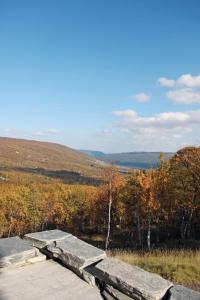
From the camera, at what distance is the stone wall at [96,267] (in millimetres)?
6555

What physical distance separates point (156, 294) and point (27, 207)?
70.7 meters

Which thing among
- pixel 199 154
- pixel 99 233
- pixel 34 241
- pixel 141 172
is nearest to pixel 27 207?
pixel 99 233

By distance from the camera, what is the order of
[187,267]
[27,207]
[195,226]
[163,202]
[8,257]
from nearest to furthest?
[8,257]
[187,267]
[163,202]
[195,226]
[27,207]

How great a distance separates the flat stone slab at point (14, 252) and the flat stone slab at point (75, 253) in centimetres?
58

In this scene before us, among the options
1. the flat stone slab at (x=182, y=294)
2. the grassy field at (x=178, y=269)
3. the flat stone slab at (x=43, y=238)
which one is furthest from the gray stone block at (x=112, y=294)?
the flat stone slab at (x=43, y=238)

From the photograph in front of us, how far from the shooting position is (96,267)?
24.8 feet

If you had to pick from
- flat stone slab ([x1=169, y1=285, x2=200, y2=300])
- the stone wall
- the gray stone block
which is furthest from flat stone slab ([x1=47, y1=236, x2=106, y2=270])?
flat stone slab ([x1=169, y1=285, x2=200, y2=300])

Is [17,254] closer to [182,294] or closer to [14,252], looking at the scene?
[14,252]

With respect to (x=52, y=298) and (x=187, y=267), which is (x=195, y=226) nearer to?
(x=187, y=267)

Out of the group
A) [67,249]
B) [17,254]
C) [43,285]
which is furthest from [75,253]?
[17,254]

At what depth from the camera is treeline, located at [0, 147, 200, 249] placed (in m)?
46.3

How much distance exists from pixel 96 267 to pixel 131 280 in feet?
3.36

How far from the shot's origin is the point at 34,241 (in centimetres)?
952

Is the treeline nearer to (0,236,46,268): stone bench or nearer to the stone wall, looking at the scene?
the stone wall
